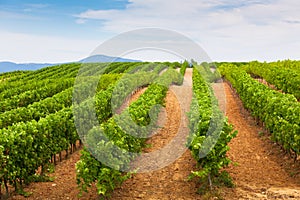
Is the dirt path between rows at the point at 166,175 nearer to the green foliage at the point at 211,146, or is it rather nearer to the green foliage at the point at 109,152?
the green foliage at the point at 109,152

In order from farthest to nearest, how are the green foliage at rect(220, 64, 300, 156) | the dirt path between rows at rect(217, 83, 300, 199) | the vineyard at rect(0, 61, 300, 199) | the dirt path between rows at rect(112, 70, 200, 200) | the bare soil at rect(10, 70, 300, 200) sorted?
the green foliage at rect(220, 64, 300, 156) → the dirt path between rows at rect(112, 70, 200, 200) → the bare soil at rect(10, 70, 300, 200) → the dirt path between rows at rect(217, 83, 300, 199) → the vineyard at rect(0, 61, 300, 199)

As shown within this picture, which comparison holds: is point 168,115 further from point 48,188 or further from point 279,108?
point 48,188

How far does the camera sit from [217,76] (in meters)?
43.4

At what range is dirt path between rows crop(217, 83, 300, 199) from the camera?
10.8 meters

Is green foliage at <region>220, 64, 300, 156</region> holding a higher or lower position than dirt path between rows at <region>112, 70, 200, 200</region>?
higher

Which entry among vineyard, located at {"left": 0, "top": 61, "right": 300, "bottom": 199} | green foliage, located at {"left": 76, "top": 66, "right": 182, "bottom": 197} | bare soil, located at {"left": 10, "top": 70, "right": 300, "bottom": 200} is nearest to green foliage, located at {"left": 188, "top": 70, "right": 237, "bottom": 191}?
vineyard, located at {"left": 0, "top": 61, "right": 300, "bottom": 199}

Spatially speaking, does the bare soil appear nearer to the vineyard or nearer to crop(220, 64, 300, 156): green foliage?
the vineyard

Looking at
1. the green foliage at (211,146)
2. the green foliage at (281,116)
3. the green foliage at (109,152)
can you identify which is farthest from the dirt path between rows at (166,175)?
the green foliage at (281,116)

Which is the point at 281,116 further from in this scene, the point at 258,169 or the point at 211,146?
the point at 211,146

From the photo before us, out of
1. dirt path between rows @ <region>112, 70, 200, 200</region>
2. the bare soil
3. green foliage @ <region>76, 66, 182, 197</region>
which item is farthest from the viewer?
dirt path between rows @ <region>112, 70, 200, 200</region>

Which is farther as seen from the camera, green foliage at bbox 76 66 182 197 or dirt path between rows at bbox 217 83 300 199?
dirt path between rows at bbox 217 83 300 199

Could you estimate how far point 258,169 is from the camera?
516 inches

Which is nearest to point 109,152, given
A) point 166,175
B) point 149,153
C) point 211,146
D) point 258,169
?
point 211,146

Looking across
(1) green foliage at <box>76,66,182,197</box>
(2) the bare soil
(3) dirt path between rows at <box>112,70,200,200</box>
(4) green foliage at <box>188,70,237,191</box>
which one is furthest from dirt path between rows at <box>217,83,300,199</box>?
(1) green foliage at <box>76,66,182,197</box>
